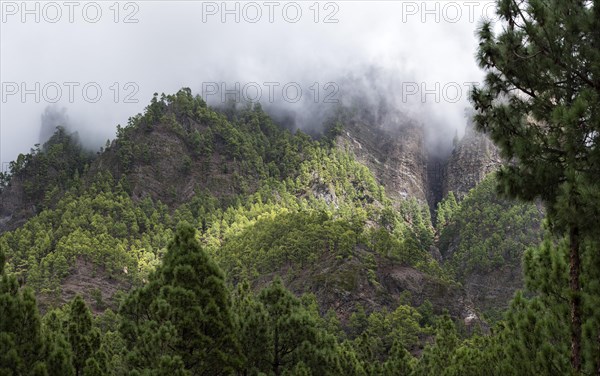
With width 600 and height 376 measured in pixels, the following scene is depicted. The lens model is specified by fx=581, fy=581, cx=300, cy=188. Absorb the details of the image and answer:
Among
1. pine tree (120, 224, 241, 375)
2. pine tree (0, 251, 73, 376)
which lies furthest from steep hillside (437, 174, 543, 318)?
pine tree (0, 251, 73, 376)

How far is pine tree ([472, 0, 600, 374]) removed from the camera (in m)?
11.3

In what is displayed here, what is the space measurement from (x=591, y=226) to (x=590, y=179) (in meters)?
0.93

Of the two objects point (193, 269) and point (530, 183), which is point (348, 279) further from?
point (530, 183)

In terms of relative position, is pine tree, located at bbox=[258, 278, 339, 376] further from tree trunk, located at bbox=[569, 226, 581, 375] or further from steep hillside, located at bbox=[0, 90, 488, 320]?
steep hillside, located at bbox=[0, 90, 488, 320]

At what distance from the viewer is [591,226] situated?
36.0ft

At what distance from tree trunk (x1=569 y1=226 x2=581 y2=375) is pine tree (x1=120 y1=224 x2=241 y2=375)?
13.3 m

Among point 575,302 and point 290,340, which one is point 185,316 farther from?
point 575,302

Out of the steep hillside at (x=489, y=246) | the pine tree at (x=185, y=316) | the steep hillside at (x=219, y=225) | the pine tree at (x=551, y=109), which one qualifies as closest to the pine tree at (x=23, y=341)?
the pine tree at (x=185, y=316)

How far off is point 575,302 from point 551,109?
4200 mm

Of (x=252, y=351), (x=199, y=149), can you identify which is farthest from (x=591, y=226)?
(x=199, y=149)

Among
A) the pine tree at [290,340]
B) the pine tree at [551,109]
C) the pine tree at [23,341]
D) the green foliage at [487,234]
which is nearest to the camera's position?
the pine tree at [551,109]

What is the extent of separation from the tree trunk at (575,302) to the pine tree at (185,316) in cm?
1327

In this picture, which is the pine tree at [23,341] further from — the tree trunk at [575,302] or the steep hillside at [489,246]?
the steep hillside at [489,246]

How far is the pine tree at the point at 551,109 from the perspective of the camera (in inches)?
444
